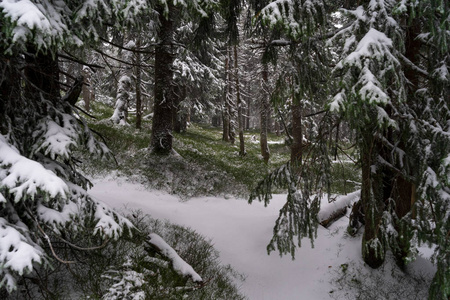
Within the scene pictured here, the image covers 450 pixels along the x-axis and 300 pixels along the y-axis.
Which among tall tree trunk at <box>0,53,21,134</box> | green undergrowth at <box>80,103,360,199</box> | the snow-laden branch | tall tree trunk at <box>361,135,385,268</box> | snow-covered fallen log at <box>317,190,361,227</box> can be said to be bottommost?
snow-covered fallen log at <box>317,190,361,227</box>

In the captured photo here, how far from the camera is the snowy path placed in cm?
602

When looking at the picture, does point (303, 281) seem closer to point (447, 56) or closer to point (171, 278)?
point (171, 278)

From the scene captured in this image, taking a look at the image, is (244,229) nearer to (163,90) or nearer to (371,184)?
(371,184)

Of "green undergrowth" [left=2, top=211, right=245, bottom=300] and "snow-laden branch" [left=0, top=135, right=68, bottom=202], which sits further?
"green undergrowth" [left=2, top=211, right=245, bottom=300]

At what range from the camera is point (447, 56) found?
4.37 metres

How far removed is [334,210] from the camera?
7941 mm

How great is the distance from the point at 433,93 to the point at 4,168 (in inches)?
220

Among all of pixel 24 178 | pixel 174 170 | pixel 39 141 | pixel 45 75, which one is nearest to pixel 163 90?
pixel 174 170

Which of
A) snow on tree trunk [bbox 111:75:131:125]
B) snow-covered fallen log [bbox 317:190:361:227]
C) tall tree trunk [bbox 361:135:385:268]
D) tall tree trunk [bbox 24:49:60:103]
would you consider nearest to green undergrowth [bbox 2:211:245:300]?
tall tree trunk [bbox 24:49:60:103]

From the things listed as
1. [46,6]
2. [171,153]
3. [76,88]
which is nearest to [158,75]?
[171,153]

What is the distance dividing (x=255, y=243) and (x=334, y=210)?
2478 millimetres

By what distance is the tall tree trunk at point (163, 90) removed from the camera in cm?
934

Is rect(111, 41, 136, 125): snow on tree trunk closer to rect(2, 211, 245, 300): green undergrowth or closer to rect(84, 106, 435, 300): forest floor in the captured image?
rect(84, 106, 435, 300): forest floor

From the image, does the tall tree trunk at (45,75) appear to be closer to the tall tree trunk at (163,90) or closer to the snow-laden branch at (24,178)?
the snow-laden branch at (24,178)
